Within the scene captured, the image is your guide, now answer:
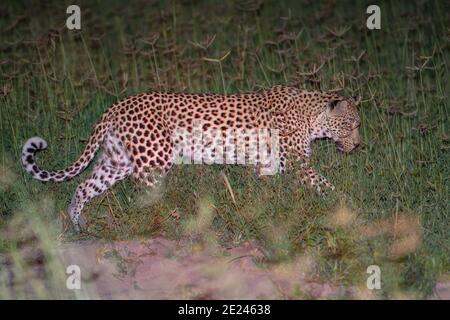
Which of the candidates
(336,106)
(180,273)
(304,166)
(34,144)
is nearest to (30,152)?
(34,144)

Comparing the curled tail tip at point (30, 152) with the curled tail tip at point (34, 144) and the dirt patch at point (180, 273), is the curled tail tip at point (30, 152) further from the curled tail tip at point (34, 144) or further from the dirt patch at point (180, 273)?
the dirt patch at point (180, 273)

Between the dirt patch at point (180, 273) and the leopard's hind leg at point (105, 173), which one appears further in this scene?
the leopard's hind leg at point (105, 173)

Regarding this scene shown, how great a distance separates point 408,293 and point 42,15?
909cm

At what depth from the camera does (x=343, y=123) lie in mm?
8727

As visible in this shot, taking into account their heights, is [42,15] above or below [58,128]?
above

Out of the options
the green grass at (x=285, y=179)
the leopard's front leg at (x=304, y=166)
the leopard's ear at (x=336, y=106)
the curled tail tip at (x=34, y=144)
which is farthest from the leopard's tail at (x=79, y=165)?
the leopard's ear at (x=336, y=106)

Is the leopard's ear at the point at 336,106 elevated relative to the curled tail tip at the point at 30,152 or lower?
elevated

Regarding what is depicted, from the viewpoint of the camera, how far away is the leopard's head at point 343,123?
28.4 feet

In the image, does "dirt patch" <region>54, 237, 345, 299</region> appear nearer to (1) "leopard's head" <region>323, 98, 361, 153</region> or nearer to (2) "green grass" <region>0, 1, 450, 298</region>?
(2) "green grass" <region>0, 1, 450, 298</region>

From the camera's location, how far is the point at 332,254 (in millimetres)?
6965

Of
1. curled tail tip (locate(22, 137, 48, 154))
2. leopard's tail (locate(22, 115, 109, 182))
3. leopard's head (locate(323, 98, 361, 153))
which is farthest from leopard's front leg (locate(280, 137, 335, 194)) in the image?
curled tail tip (locate(22, 137, 48, 154))
